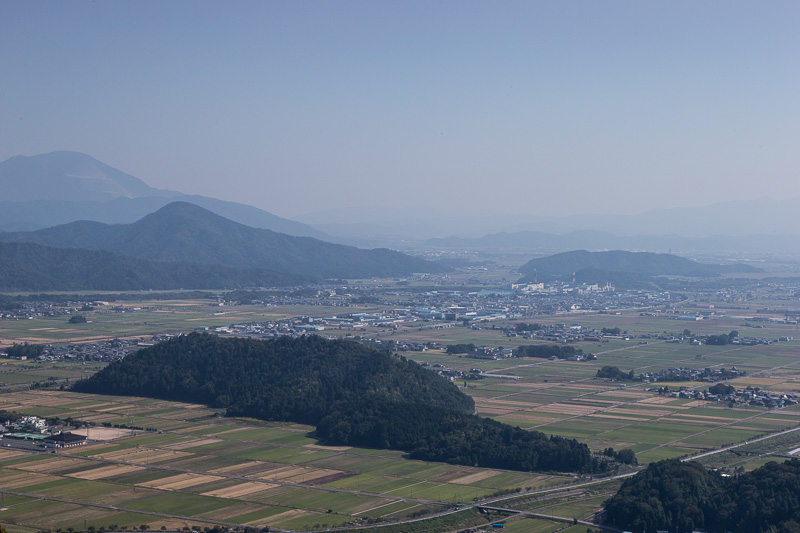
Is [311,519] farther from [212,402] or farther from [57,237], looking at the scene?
[57,237]

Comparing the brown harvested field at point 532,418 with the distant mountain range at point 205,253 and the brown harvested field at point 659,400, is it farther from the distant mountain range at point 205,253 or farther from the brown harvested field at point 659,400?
the distant mountain range at point 205,253

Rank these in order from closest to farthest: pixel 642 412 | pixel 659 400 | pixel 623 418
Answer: pixel 623 418 → pixel 642 412 → pixel 659 400

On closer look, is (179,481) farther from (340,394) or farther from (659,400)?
(659,400)

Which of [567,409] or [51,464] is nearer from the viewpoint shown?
[51,464]

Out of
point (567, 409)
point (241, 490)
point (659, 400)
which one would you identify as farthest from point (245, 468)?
point (659, 400)

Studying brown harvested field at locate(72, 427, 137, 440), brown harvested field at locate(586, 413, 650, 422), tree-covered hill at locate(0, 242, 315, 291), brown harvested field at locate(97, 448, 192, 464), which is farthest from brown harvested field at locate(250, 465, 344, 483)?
tree-covered hill at locate(0, 242, 315, 291)

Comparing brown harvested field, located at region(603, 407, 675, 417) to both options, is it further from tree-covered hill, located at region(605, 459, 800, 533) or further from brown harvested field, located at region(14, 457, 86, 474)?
brown harvested field, located at region(14, 457, 86, 474)

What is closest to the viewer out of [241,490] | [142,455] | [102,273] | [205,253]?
[241,490]
